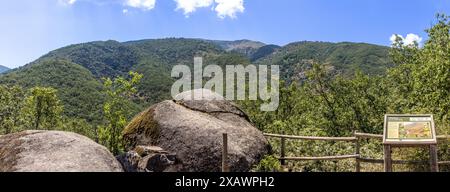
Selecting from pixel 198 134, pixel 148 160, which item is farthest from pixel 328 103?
pixel 148 160

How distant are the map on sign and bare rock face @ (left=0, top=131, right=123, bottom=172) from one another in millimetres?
6088

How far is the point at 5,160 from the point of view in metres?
9.00

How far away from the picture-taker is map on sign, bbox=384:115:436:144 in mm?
8820

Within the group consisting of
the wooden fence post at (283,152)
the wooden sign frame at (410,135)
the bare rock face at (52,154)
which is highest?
the wooden sign frame at (410,135)

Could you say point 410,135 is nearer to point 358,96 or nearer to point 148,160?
point 148,160

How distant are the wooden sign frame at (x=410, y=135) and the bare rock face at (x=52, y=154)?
232 inches

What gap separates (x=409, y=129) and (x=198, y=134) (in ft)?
18.8

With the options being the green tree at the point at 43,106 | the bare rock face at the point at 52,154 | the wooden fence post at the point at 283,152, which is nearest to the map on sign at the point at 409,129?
the wooden fence post at the point at 283,152

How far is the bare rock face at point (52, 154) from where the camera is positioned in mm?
8375

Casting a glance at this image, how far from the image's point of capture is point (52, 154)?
8.80m

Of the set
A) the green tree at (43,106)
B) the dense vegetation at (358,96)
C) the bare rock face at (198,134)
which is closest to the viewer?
the bare rock face at (198,134)

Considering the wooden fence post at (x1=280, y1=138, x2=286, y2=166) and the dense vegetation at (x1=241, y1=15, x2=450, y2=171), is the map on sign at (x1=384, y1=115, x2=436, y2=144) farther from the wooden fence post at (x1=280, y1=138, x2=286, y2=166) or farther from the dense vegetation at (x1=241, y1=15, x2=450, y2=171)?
the dense vegetation at (x1=241, y1=15, x2=450, y2=171)

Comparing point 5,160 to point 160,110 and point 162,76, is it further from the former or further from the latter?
point 162,76

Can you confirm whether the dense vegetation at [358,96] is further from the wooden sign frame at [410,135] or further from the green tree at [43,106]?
the green tree at [43,106]
